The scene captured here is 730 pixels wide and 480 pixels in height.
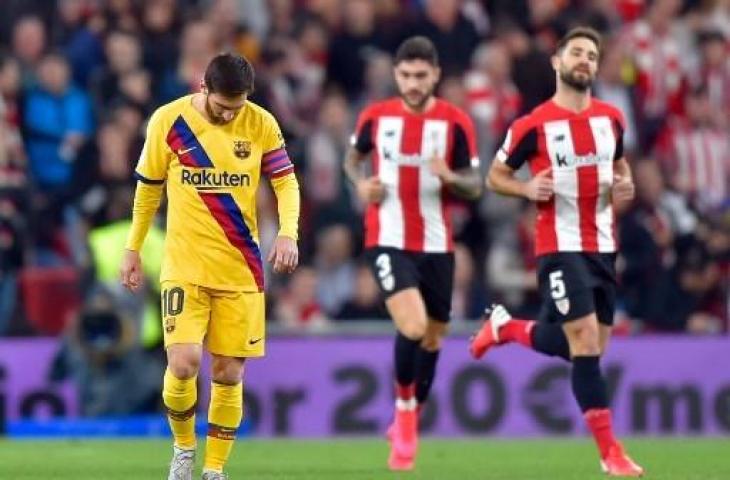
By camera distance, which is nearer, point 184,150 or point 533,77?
point 184,150

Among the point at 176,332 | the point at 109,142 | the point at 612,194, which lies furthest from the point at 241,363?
the point at 109,142

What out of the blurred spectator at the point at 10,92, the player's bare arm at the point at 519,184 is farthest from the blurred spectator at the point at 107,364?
the player's bare arm at the point at 519,184

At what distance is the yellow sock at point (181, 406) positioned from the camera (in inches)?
410

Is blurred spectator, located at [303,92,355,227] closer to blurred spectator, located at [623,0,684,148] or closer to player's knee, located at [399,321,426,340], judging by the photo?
blurred spectator, located at [623,0,684,148]

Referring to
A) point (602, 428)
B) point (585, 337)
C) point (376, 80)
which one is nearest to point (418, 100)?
Result: point (585, 337)

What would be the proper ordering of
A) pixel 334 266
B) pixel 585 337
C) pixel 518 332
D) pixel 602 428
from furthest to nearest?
pixel 334 266
pixel 518 332
pixel 585 337
pixel 602 428

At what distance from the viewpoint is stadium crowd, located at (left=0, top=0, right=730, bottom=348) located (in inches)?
697

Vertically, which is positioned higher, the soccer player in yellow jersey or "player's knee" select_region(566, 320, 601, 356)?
the soccer player in yellow jersey

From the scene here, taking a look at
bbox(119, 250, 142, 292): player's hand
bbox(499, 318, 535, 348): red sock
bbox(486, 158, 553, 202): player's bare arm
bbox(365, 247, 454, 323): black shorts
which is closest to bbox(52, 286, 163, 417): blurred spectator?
bbox(365, 247, 454, 323): black shorts

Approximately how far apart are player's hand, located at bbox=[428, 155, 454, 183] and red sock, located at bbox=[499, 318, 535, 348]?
1.00 meters

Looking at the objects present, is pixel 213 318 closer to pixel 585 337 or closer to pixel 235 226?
pixel 235 226

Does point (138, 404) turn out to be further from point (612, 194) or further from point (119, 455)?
point (612, 194)

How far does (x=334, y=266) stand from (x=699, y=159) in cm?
380

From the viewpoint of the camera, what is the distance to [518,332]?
1290 centimetres
